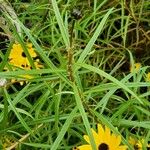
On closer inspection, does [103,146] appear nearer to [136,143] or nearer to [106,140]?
[106,140]

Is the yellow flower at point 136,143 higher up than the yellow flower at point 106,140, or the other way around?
the yellow flower at point 106,140

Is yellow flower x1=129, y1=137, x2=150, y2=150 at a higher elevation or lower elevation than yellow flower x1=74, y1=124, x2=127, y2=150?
lower

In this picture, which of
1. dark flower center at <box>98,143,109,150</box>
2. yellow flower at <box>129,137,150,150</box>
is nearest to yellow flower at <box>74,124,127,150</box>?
dark flower center at <box>98,143,109,150</box>

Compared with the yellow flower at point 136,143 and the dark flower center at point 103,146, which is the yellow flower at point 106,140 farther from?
the yellow flower at point 136,143

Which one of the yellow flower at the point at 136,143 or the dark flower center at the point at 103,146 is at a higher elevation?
the dark flower center at the point at 103,146

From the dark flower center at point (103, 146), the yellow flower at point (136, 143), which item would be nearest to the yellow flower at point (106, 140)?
the dark flower center at point (103, 146)

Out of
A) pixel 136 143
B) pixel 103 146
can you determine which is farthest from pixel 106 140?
pixel 136 143

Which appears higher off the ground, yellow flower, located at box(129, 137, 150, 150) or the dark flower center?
the dark flower center

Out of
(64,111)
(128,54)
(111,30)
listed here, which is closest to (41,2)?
(111,30)

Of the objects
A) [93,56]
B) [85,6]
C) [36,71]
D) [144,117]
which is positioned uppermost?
[36,71]

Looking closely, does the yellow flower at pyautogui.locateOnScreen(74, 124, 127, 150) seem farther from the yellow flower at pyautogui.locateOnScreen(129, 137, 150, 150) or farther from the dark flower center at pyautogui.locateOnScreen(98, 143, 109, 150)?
the yellow flower at pyautogui.locateOnScreen(129, 137, 150, 150)

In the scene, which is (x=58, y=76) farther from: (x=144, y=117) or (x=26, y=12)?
(x=26, y=12)
